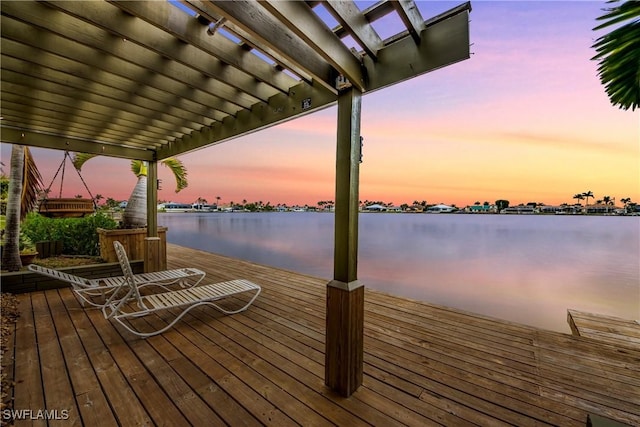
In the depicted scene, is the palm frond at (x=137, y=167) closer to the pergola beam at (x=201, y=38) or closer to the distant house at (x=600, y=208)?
the pergola beam at (x=201, y=38)

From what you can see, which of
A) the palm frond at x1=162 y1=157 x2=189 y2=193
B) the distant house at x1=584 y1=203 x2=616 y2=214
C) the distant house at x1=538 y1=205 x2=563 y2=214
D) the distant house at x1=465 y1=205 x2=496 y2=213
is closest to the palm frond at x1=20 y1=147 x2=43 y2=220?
the palm frond at x1=162 y1=157 x2=189 y2=193

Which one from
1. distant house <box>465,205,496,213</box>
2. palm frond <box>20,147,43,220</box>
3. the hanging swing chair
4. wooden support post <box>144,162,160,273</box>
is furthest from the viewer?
distant house <box>465,205,496,213</box>

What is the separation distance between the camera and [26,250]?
5.07m

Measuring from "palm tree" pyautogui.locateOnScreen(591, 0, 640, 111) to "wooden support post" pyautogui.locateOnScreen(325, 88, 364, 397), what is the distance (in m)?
1.67

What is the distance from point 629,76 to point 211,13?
9.69ft

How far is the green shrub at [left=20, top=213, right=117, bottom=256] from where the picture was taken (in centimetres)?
603

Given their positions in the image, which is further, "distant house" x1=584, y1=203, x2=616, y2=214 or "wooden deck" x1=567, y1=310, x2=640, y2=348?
"distant house" x1=584, y1=203, x2=616, y2=214

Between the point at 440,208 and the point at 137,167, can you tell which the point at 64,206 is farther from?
the point at 440,208

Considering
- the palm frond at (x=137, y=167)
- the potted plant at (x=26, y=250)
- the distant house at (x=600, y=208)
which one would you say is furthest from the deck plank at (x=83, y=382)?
the distant house at (x=600, y=208)

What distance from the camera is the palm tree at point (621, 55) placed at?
1.65 m

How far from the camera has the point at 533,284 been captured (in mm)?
8852

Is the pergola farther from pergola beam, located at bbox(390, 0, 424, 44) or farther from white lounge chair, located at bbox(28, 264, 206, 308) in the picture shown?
white lounge chair, located at bbox(28, 264, 206, 308)

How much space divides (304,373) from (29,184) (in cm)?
692

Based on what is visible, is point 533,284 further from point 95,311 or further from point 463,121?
point 95,311
